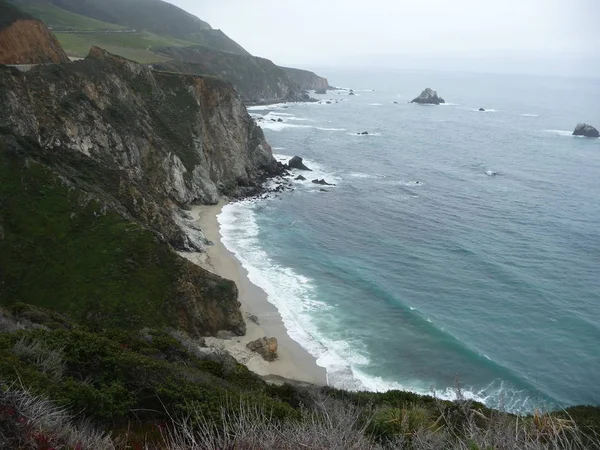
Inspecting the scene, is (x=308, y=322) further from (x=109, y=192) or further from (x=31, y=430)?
(x=31, y=430)

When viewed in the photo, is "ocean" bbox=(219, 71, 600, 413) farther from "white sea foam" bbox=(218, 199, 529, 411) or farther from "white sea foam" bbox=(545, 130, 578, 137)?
"white sea foam" bbox=(545, 130, 578, 137)

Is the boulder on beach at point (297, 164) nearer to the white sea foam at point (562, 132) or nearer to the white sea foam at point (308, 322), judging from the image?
the white sea foam at point (308, 322)

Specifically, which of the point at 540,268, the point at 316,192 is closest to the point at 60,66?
the point at 316,192

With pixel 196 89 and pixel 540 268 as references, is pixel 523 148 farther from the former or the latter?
pixel 196 89

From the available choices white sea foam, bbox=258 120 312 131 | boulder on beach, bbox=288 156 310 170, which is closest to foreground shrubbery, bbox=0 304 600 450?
boulder on beach, bbox=288 156 310 170

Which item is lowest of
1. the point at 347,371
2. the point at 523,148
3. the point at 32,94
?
the point at 347,371
